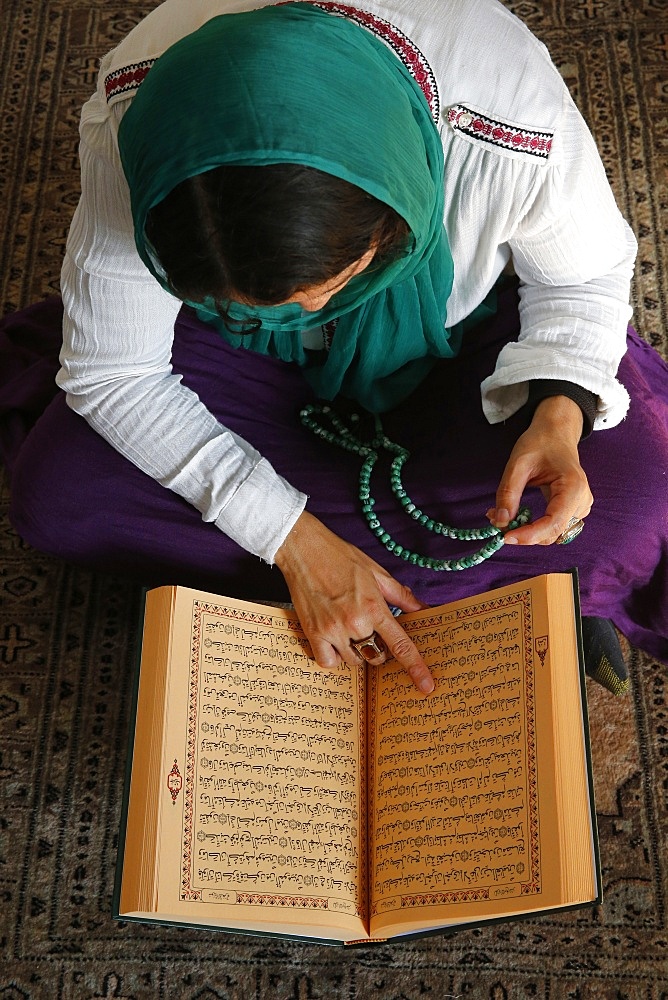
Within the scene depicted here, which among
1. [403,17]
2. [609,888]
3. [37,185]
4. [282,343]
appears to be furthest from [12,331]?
[609,888]

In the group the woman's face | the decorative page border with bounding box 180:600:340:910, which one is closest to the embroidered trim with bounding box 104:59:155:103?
the woman's face

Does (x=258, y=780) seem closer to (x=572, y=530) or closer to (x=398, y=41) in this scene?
(x=572, y=530)

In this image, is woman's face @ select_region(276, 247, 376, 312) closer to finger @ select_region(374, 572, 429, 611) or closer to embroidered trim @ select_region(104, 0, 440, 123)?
embroidered trim @ select_region(104, 0, 440, 123)

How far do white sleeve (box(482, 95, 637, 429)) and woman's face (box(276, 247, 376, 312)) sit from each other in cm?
27

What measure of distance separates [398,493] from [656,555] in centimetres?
32

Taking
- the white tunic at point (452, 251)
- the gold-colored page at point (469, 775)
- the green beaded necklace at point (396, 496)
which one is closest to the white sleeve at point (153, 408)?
the white tunic at point (452, 251)

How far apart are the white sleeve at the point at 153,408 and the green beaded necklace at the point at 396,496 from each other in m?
0.11

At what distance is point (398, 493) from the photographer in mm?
1095

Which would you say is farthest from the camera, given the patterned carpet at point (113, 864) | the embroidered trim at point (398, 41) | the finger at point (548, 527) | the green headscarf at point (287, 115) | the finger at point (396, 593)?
the patterned carpet at point (113, 864)

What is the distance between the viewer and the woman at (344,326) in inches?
25.6

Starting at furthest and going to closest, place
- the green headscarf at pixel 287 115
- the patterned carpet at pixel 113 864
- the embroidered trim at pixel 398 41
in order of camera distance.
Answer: the patterned carpet at pixel 113 864 → the embroidered trim at pixel 398 41 → the green headscarf at pixel 287 115

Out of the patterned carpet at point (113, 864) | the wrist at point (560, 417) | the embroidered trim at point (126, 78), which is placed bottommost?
the patterned carpet at point (113, 864)

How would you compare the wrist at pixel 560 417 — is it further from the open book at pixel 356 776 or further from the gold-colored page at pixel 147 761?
the gold-colored page at pixel 147 761

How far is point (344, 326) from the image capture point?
1.00 m
